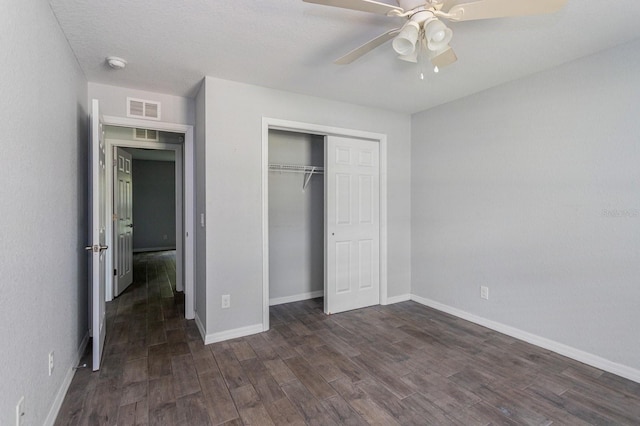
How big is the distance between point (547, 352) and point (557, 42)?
2.51 meters

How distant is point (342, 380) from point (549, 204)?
91.7 inches

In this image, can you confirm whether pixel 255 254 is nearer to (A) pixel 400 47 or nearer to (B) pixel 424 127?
(A) pixel 400 47

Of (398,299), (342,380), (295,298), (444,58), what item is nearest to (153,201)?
(295,298)

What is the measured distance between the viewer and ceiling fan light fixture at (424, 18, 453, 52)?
1.53m

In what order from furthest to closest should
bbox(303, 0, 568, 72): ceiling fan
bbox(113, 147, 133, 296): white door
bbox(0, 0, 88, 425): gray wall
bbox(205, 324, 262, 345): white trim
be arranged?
bbox(113, 147, 133, 296): white door < bbox(205, 324, 262, 345): white trim < bbox(303, 0, 568, 72): ceiling fan < bbox(0, 0, 88, 425): gray wall

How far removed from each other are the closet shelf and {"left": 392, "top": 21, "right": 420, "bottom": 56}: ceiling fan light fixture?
2.36 metres

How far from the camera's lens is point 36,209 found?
1.58 meters

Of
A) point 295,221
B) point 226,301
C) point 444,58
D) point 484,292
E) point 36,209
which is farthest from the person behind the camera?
point 295,221

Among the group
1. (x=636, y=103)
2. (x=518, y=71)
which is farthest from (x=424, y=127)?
(x=636, y=103)

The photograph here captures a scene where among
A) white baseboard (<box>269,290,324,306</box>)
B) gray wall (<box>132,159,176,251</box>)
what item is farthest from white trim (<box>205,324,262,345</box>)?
gray wall (<box>132,159,176,251</box>)

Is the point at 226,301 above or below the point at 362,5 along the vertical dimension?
below

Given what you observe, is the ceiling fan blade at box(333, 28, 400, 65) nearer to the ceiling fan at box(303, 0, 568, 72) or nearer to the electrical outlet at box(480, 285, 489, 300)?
the ceiling fan at box(303, 0, 568, 72)

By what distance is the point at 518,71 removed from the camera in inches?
105

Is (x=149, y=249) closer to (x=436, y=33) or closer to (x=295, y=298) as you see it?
(x=295, y=298)
